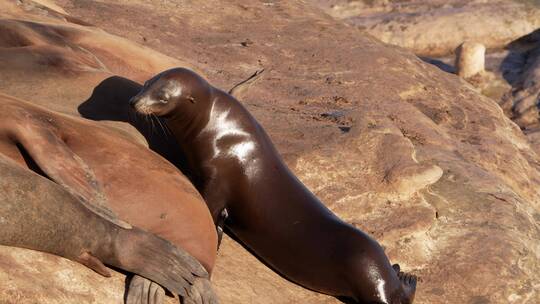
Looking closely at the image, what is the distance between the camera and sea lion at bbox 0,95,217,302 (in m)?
3.85

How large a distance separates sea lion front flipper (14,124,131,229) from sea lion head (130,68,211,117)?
0.79 m

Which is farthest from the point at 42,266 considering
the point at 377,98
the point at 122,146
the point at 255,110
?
the point at 377,98

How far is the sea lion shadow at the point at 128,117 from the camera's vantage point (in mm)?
4961

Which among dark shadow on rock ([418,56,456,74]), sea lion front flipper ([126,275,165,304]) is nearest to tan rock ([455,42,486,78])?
dark shadow on rock ([418,56,456,74])

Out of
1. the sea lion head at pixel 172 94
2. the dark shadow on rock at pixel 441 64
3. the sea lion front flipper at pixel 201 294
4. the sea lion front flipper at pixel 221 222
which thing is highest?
the sea lion head at pixel 172 94

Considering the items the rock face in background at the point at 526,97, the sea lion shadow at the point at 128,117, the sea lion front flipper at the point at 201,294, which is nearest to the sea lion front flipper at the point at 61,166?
the sea lion front flipper at the point at 201,294

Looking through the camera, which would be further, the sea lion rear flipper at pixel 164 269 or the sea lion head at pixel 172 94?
the sea lion head at pixel 172 94

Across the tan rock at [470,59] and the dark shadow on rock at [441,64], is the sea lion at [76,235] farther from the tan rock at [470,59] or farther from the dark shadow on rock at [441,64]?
the dark shadow on rock at [441,64]

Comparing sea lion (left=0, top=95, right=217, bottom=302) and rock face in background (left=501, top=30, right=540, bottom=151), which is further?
rock face in background (left=501, top=30, right=540, bottom=151)

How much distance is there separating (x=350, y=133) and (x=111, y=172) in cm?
244

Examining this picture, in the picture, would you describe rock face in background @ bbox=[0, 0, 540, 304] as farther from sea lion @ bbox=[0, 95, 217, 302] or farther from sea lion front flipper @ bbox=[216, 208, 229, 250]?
sea lion @ bbox=[0, 95, 217, 302]

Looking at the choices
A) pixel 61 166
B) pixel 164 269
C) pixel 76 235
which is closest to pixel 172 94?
pixel 61 166

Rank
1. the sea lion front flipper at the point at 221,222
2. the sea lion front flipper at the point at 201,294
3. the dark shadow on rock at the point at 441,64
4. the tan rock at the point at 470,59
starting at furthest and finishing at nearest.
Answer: the dark shadow on rock at the point at 441,64 → the tan rock at the point at 470,59 → the sea lion front flipper at the point at 221,222 → the sea lion front flipper at the point at 201,294

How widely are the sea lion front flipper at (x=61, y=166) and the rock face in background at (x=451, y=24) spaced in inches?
572
